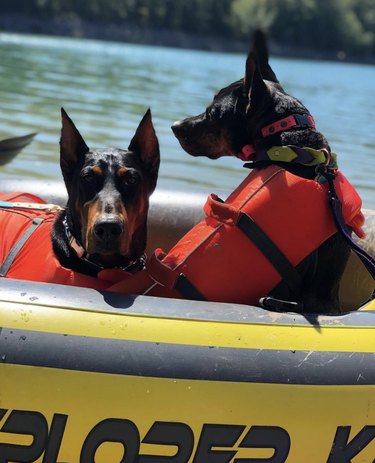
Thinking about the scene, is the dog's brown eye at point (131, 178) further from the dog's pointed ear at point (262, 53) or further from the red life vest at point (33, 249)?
the dog's pointed ear at point (262, 53)

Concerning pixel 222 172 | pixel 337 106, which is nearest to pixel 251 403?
pixel 222 172

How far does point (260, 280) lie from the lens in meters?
2.88

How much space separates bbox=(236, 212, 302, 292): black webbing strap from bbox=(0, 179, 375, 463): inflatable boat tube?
0.38 m

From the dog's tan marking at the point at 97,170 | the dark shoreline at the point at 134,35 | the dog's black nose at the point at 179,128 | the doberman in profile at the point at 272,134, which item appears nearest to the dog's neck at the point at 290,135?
the doberman in profile at the point at 272,134

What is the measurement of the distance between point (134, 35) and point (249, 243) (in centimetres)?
8547

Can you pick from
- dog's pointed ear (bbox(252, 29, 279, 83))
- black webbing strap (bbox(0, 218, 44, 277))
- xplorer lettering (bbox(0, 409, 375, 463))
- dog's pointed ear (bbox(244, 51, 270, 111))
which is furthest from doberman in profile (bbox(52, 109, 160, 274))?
xplorer lettering (bbox(0, 409, 375, 463))

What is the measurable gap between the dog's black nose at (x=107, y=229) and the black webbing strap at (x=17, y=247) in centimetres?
70

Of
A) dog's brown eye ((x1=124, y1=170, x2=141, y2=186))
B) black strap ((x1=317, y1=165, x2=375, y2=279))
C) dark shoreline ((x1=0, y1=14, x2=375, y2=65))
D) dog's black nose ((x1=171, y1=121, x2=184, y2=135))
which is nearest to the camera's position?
black strap ((x1=317, y1=165, x2=375, y2=279))

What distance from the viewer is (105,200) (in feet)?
9.11

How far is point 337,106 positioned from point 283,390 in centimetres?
2071

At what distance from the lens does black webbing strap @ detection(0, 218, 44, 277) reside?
3207mm

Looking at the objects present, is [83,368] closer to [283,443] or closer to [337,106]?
[283,443]

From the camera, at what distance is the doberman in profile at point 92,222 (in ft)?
9.09

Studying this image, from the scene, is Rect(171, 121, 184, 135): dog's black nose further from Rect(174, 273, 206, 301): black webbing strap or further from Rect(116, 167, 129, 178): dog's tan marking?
Rect(174, 273, 206, 301): black webbing strap
